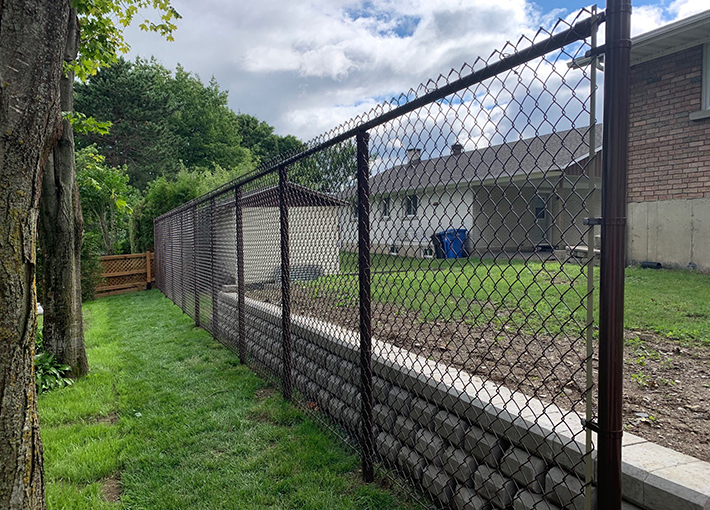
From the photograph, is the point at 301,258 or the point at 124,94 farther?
the point at 124,94

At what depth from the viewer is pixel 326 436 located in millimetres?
2973

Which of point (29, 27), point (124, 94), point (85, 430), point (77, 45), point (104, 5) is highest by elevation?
point (124, 94)

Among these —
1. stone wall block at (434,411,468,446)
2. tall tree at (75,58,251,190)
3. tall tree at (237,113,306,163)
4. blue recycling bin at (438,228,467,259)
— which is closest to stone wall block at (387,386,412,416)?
stone wall block at (434,411,468,446)

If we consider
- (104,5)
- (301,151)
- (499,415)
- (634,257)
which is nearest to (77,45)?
(104,5)

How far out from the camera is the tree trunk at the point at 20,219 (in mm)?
1600

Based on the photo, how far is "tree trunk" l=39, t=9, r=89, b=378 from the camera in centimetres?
453

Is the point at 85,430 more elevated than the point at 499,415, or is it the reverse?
the point at 499,415

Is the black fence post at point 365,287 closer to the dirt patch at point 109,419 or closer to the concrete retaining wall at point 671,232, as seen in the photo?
the dirt patch at point 109,419

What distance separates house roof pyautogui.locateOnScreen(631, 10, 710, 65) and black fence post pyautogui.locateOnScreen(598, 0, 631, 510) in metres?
7.18

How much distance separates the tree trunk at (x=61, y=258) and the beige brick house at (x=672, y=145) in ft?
28.4

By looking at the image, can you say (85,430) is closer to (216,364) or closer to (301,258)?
(216,364)

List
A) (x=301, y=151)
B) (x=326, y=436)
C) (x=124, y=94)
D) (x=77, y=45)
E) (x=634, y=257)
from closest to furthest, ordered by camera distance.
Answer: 1. (x=326, y=436)
2. (x=301, y=151)
3. (x=77, y=45)
4. (x=634, y=257)
5. (x=124, y=94)

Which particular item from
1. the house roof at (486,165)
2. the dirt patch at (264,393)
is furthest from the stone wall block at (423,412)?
the dirt patch at (264,393)

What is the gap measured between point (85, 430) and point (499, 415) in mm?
3105
